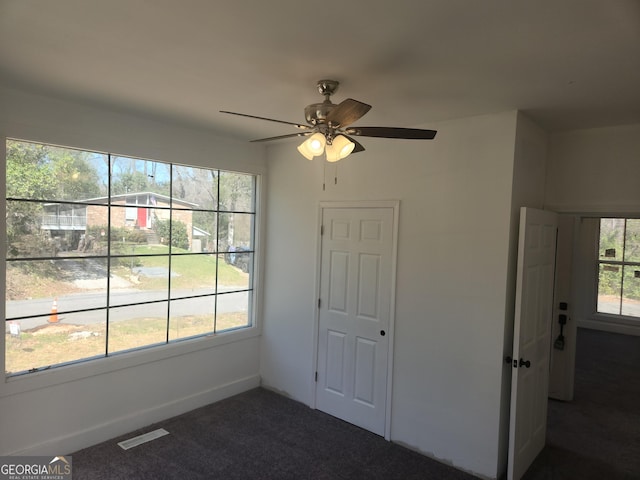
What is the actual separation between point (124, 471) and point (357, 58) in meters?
3.18

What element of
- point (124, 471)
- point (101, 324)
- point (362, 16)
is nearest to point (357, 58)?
point (362, 16)

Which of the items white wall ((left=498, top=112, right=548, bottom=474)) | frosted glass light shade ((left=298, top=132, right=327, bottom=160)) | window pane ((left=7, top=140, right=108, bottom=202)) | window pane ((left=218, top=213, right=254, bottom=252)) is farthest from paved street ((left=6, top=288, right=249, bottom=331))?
white wall ((left=498, top=112, right=548, bottom=474))

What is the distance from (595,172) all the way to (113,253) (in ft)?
13.3

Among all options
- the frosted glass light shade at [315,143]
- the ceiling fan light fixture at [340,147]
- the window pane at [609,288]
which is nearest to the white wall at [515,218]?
the ceiling fan light fixture at [340,147]

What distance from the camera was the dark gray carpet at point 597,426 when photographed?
311 centimetres

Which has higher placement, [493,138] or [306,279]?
[493,138]

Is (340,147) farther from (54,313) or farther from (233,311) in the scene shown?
(233,311)

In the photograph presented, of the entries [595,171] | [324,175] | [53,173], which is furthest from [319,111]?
[595,171]

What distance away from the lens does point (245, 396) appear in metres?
4.26

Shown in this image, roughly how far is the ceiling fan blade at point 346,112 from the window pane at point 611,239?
7062 millimetres

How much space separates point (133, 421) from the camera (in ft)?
11.4

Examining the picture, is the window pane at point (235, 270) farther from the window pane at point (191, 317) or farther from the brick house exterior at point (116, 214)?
the brick house exterior at point (116, 214)

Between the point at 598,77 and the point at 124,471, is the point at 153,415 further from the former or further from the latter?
the point at 598,77

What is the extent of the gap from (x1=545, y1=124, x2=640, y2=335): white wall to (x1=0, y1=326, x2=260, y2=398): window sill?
3.40 meters
